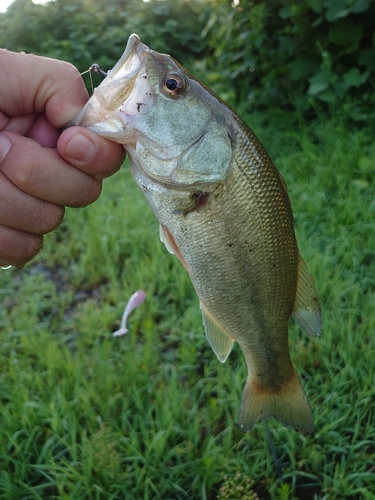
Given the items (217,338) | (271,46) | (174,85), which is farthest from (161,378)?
(271,46)

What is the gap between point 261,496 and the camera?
2.06 meters

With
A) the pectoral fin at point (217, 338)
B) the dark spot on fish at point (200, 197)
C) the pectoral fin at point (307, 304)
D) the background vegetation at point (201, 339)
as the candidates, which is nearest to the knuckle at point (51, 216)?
the dark spot on fish at point (200, 197)

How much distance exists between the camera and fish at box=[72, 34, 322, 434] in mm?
1427

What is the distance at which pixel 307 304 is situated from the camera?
1739mm

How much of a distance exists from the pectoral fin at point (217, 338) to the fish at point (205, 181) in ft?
0.34

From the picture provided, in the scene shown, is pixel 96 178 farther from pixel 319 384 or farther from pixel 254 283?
pixel 319 384

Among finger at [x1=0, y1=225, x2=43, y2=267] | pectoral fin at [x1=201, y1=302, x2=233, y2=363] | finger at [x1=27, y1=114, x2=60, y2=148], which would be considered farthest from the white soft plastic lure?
finger at [x1=27, y1=114, x2=60, y2=148]

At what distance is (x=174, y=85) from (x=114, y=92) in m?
0.20

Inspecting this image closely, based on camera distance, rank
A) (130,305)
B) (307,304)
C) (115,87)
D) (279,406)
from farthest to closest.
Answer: (130,305), (279,406), (307,304), (115,87)

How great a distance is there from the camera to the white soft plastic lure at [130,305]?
9.52 ft

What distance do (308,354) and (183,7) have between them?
7.75m

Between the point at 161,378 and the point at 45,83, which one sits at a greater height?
the point at 45,83

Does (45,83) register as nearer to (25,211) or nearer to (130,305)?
(25,211)

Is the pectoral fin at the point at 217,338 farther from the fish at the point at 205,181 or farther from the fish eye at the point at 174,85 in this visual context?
the fish eye at the point at 174,85
